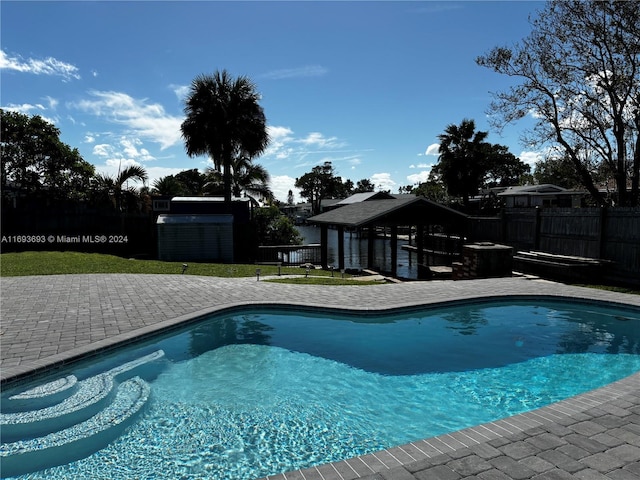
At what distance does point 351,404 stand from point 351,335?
307 centimetres

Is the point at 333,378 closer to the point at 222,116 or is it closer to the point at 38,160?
the point at 222,116

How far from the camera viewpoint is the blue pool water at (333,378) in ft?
15.8

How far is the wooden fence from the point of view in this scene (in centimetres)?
1375

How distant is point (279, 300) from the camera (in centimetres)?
1080

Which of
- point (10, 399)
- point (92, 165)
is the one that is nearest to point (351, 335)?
point (10, 399)

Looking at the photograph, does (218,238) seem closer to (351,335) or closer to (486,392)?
(351,335)

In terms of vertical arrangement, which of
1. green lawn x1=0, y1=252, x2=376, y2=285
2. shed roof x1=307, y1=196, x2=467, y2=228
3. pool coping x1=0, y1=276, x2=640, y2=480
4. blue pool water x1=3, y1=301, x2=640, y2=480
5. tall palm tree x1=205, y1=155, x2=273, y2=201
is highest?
tall palm tree x1=205, y1=155, x2=273, y2=201

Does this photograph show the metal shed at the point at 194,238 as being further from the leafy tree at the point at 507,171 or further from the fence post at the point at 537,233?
the leafy tree at the point at 507,171

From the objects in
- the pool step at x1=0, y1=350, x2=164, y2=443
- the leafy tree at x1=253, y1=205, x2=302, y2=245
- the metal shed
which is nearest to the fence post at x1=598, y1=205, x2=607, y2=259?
the pool step at x1=0, y1=350, x2=164, y2=443

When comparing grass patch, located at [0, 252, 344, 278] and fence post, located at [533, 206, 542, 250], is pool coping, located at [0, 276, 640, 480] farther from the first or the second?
fence post, located at [533, 206, 542, 250]

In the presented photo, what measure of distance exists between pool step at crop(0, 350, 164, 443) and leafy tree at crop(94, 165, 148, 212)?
21505 millimetres

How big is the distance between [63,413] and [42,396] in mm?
555

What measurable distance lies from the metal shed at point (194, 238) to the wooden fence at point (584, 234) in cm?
1501

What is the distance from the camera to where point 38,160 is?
28.0 m
